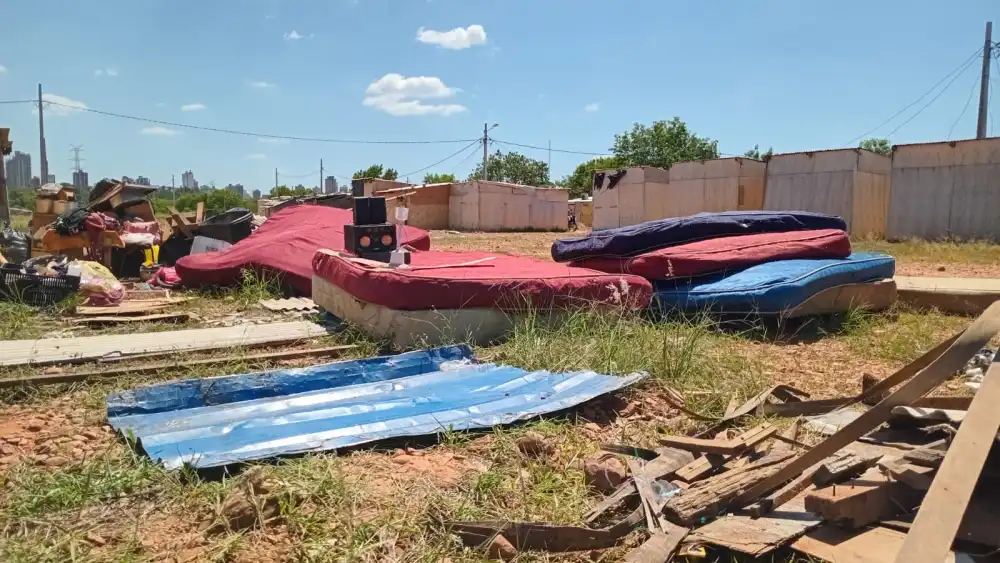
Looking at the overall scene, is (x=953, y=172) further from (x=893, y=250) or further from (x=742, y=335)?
(x=742, y=335)

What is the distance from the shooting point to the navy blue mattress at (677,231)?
607 cm

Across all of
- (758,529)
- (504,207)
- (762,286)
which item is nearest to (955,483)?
(758,529)

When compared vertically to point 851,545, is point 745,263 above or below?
above

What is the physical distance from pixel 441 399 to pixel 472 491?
99 centimetres

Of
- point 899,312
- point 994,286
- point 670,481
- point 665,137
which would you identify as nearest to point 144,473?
point 670,481

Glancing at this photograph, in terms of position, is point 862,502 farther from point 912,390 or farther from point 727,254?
point 727,254

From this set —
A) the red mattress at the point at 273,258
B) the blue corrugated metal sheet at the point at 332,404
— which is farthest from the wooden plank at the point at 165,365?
the red mattress at the point at 273,258

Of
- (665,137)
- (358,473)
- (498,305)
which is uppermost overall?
(665,137)

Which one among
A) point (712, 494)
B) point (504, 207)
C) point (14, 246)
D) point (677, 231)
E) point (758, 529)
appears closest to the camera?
point (758, 529)

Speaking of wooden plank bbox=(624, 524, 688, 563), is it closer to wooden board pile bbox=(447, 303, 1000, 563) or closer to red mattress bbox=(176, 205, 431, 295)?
wooden board pile bbox=(447, 303, 1000, 563)

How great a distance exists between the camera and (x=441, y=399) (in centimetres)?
323

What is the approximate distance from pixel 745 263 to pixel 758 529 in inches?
157

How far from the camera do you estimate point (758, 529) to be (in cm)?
192

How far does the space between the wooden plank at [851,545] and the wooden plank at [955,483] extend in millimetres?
334
